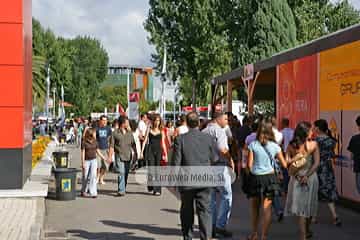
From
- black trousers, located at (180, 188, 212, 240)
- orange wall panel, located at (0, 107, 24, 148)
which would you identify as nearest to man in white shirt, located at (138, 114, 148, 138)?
orange wall panel, located at (0, 107, 24, 148)

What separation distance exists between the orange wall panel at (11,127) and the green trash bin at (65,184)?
1.17 metres

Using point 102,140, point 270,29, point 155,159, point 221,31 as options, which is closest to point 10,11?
point 155,159

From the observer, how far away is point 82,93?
96.1 meters

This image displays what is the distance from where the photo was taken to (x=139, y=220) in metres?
11.1

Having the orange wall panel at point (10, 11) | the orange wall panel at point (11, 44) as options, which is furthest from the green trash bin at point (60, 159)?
the orange wall panel at point (10, 11)

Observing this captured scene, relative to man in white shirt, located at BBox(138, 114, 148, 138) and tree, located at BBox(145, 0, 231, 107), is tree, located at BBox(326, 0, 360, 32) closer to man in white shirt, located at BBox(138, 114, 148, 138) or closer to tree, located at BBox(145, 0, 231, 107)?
tree, located at BBox(145, 0, 231, 107)

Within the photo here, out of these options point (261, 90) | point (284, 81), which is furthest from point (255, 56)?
point (284, 81)

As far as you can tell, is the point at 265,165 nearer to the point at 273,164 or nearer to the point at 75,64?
the point at 273,164

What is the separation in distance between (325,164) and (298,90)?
5147 millimetres

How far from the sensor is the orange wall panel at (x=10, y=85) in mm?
13938

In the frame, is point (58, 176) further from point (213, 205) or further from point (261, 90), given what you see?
point (261, 90)

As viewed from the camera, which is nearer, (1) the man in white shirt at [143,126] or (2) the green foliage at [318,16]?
(1) the man in white shirt at [143,126]

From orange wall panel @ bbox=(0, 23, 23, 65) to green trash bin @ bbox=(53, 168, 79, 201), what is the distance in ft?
8.58

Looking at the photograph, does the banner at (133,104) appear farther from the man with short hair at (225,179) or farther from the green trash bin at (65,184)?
the man with short hair at (225,179)
